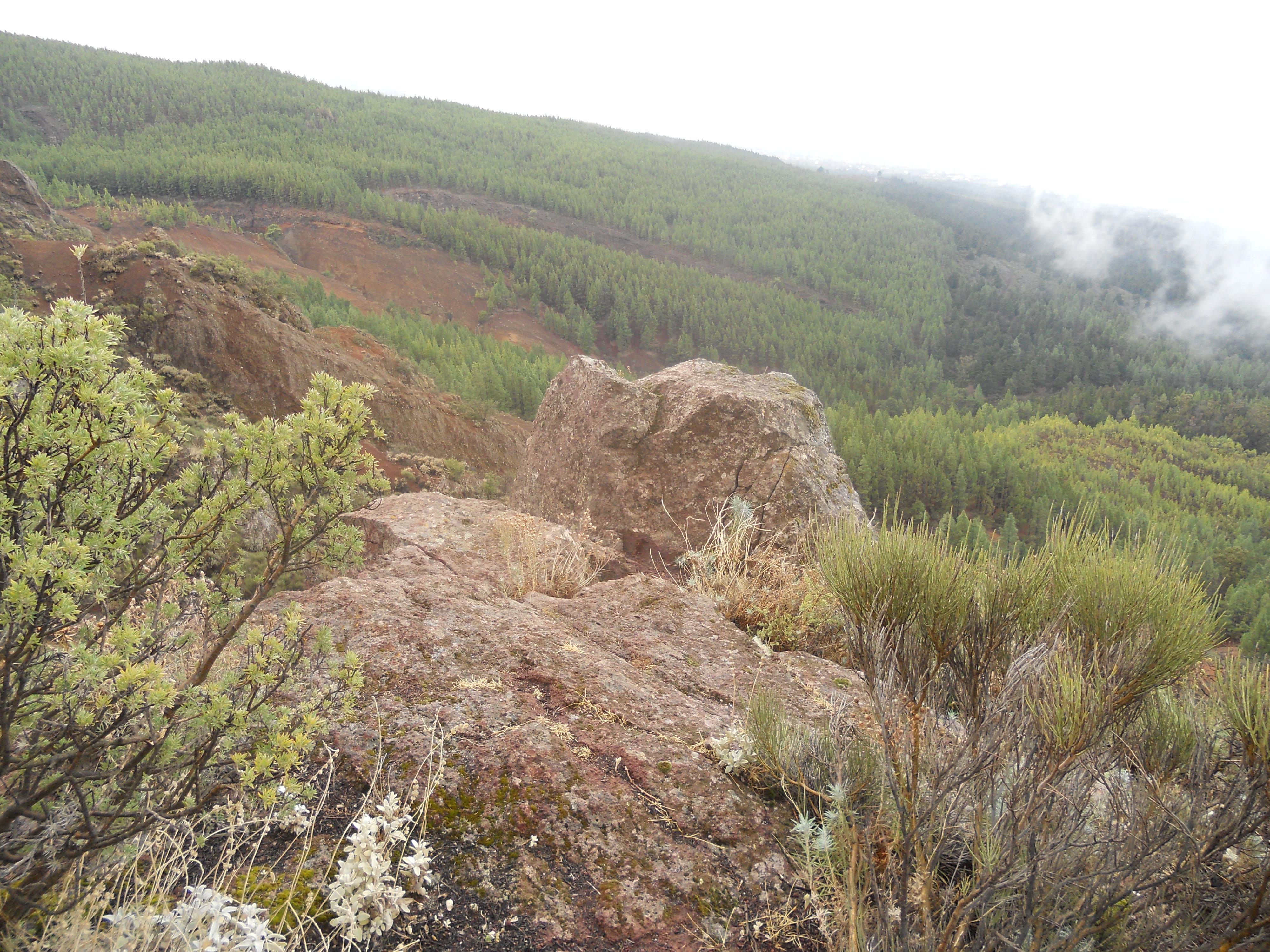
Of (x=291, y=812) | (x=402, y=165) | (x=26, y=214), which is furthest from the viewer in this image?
(x=402, y=165)

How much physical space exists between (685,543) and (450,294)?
51.5 meters

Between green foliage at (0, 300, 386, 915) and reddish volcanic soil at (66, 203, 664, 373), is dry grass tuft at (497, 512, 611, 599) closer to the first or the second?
green foliage at (0, 300, 386, 915)

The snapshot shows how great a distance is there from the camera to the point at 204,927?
133cm

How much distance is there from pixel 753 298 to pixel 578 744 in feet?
246

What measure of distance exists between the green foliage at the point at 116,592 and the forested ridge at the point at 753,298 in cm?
2093

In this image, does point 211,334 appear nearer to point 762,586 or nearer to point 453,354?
point 762,586

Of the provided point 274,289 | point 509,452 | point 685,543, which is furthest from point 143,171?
point 685,543

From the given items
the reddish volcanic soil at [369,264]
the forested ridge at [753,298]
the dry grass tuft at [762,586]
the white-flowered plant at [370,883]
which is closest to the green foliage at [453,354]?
the forested ridge at [753,298]

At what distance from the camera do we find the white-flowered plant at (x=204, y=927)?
128 centimetres

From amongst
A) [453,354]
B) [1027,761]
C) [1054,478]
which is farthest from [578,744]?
[1054,478]

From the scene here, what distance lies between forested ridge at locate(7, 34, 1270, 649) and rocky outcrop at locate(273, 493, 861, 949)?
19800mm

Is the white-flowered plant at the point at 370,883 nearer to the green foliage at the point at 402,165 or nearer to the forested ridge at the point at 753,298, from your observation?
the forested ridge at the point at 753,298

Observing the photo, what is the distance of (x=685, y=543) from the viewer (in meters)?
5.80

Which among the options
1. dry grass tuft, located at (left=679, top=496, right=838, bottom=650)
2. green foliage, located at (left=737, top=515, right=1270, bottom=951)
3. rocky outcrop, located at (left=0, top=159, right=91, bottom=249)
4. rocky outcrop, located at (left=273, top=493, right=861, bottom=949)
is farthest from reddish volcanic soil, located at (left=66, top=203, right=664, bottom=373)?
green foliage, located at (left=737, top=515, right=1270, bottom=951)
